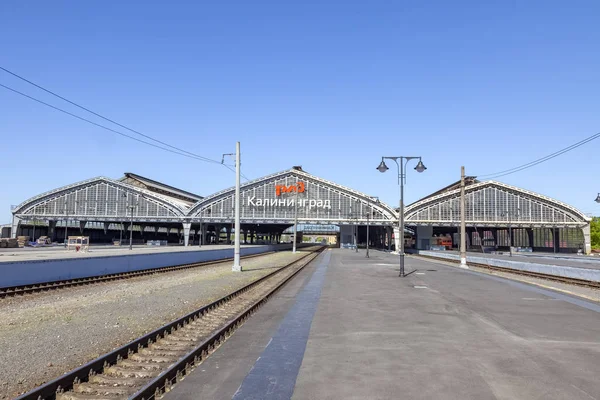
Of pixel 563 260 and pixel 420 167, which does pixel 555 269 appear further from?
pixel 563 260

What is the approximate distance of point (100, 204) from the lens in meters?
104

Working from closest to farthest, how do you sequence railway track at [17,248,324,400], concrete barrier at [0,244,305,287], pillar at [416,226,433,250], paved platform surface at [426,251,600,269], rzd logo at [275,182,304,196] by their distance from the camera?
railway track at [17,248,324,400] < concrete barrier at [0,244,305,287] < paved platform surface at [426,251,600,269] < rzd logo at [275,182,304,196] < pillar at [416,226,433,250]

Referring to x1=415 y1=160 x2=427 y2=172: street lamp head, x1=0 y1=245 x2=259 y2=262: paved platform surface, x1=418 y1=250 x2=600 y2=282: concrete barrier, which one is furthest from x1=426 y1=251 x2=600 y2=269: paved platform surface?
x1=0 y1=245 x2=259 y2=262: paved platform surface

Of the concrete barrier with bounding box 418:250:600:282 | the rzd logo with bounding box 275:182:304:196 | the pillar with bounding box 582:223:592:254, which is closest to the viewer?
the concrete barrier with bounding box 418:250:600:282

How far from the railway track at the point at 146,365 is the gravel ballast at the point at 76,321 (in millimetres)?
561

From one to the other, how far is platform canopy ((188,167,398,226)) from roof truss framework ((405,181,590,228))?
33.8 ft

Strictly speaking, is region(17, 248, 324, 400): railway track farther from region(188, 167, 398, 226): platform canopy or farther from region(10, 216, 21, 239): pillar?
region(10, 216, 21, 239): pillar

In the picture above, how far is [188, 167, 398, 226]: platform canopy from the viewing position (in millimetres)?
103938

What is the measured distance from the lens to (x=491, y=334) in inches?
439

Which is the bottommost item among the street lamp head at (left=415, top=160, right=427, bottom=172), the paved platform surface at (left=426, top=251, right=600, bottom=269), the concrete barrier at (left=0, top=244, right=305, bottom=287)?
the paved platform surface at (left=426, top=251, right=600, bottom=269)

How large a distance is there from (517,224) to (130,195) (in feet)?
278

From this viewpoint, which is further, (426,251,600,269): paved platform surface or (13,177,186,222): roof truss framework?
(13,177,186,222): roof truss framework

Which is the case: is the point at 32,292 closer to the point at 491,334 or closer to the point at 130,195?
the point at 491,334

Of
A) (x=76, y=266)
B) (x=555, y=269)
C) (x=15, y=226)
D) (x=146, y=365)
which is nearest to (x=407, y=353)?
(x=146, y=365)
